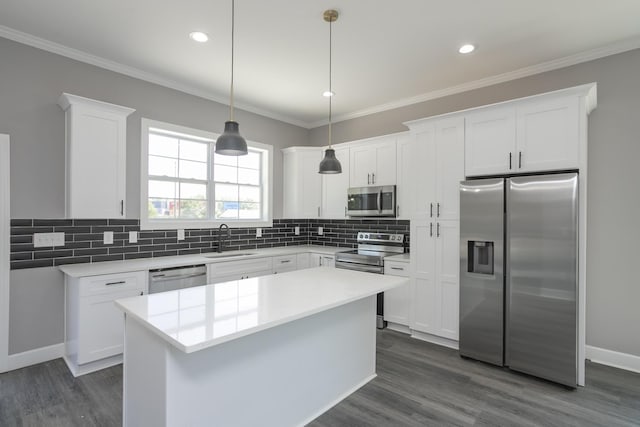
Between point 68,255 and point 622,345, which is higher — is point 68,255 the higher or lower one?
the higher one

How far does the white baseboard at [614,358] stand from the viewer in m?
2.88

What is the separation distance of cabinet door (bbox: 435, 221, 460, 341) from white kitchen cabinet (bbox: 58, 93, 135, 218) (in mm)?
3323

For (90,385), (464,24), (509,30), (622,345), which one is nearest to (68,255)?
(90,385)

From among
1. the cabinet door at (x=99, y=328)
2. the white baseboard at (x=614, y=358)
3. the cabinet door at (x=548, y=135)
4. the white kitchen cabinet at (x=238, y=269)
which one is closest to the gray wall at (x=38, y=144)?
the cabinet door at (x=99, y=328)

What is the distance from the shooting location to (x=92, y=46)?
3.03 metres

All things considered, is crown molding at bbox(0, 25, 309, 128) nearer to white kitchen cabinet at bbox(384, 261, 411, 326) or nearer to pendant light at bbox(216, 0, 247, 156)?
pendant light at bbox(216, 0, 247, 156)

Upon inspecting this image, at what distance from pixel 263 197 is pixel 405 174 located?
2189 mm

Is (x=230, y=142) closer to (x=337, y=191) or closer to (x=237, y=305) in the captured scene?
(x=237, y=305)

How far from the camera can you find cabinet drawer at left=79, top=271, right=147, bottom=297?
2.73 meters

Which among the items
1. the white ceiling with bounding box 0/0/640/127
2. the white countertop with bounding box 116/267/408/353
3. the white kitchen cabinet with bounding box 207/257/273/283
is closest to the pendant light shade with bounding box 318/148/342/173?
the white countertop with bounding box 116/267/408/353

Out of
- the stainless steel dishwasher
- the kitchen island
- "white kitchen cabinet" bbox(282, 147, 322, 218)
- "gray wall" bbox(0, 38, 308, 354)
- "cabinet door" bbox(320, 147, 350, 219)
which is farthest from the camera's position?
"white kitchen cabinet" bbox(282, 147, 322, 218)

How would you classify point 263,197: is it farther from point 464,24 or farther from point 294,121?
point 464,24

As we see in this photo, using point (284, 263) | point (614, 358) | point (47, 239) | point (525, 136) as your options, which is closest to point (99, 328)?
point (47, 239)

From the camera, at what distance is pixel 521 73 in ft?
11.4
